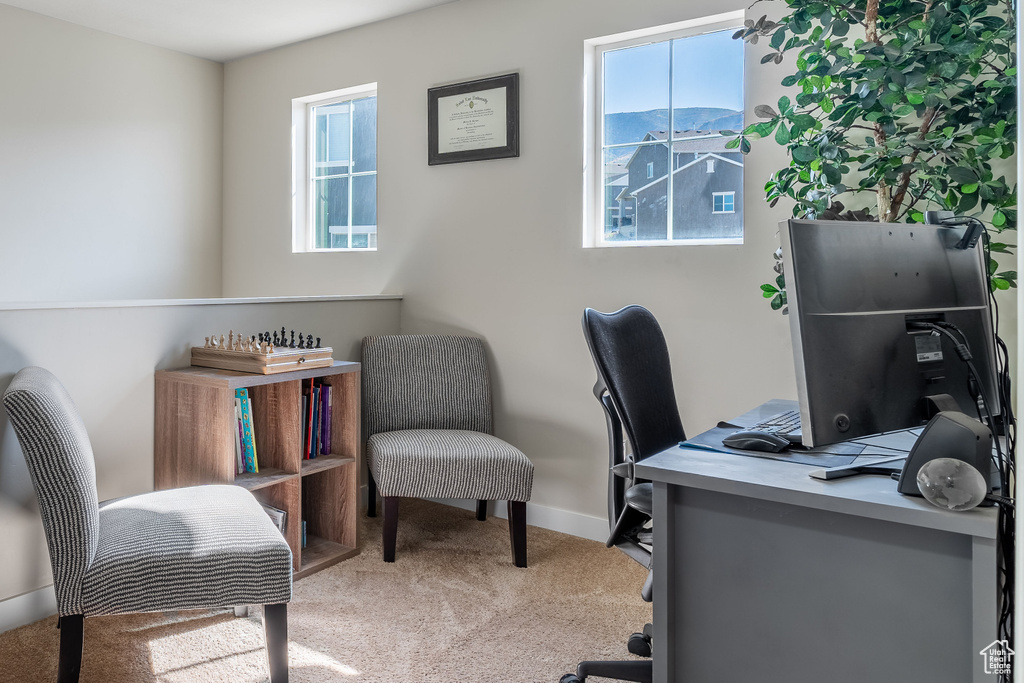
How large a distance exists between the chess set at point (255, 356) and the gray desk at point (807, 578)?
5.00ft

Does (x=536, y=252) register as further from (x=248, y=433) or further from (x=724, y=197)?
(x=248, y=433)

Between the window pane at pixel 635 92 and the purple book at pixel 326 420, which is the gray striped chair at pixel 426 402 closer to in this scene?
the purple book at pixel 326 420

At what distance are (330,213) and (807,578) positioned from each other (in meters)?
3.25

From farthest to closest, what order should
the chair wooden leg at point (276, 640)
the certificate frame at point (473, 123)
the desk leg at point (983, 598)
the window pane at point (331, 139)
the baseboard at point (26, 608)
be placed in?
the window pane at point (331, 139) < the certificate frame at point (473, 123) < the baseboard at point (26, 608) < the chair wooden leg at point (276, 640) < the desk leg at point (983, 598)

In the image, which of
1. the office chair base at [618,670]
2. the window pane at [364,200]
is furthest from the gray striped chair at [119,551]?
the window pane at [364,200]

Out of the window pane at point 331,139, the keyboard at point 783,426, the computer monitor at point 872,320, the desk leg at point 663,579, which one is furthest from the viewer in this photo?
the window pane at point 331,139

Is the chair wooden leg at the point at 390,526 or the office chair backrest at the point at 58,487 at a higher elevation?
the office chair backrest at the point at 58,487

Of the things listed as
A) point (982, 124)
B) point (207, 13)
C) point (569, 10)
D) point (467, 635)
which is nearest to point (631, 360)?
point (467, 635)

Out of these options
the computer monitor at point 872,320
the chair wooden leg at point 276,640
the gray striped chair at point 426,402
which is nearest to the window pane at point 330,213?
the gray striped chair at point 426,402

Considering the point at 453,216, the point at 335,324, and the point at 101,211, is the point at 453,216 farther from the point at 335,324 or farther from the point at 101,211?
the point at 101,211

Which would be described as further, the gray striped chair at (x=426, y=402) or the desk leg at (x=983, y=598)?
the gray striped chair at (x=426, y=402)

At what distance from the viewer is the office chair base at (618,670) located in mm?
1771

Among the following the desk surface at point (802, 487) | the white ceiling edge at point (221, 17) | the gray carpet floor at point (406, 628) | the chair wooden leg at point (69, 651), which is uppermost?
the white ceiling edge at point (221, 17)

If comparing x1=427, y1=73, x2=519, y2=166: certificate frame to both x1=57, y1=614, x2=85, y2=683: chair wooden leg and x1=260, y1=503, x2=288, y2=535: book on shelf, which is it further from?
x1=57, y1=614, x2=85, y2=683: chair wooden leg
